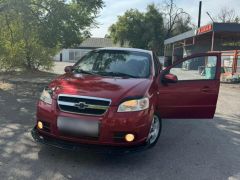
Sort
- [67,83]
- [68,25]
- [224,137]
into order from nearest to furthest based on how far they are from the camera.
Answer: [67,83]
[224,137]
[68,25]

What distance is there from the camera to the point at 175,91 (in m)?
6.22

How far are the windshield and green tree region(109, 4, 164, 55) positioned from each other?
156ft

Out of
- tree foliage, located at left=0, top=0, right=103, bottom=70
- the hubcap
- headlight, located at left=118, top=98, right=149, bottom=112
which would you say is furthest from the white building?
headlight, located at left=118, top=98, right=149, bottom=112

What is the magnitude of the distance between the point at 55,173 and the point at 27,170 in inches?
15.4

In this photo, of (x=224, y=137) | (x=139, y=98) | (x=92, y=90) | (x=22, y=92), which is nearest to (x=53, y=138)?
(x=92, y=90)

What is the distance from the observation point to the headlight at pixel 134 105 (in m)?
4.62

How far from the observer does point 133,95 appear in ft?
15.6

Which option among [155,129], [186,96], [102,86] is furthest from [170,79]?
[102,86]

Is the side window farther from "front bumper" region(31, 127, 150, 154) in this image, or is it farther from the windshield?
"front bumper" region(31, 127, 150, 154)

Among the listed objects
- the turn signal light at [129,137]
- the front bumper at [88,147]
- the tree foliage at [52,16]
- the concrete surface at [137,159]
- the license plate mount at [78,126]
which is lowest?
the concrete surface at [137,159]

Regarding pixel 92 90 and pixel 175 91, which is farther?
pixel 175 91

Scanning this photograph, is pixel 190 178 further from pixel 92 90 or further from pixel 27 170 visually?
pixel 27 170

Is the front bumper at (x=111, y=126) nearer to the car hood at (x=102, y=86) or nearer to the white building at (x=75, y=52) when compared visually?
the car hood at (x=102, y=86)

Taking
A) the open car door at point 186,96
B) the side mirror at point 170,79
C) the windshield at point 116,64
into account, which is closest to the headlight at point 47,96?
the windshield at point 116,64
